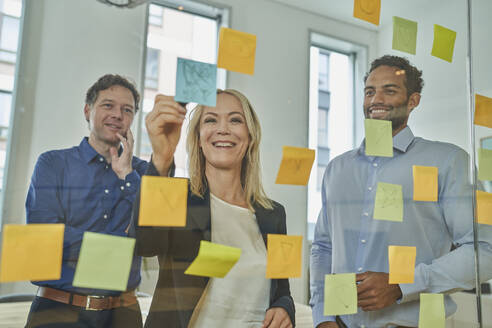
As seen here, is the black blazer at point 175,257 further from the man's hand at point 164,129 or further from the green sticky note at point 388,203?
the green sticky note at point 388,203

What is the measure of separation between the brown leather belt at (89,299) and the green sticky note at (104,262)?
0.03 m

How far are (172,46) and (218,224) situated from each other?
0.46 m

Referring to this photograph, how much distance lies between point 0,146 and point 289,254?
0.74m

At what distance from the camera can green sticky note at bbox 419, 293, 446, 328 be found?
131 cm

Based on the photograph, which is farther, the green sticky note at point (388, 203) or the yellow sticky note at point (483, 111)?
the yellow sticky note at point (483, 111)

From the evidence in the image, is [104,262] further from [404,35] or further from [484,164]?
[484,164]

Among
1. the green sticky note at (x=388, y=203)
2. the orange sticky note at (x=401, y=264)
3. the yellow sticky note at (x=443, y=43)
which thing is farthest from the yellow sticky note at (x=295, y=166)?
the yellow sticky note at (x=443, y=43)

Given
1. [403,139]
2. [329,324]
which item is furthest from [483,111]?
[329,324]

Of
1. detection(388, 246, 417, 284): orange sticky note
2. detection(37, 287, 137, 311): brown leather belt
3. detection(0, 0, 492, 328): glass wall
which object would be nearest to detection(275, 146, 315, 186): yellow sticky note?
detection(0, 0, 492, 328): glass wall

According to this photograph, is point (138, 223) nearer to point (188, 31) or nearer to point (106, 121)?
point (106, 121)

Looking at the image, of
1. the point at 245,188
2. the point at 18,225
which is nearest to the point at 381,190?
the point at 245,188

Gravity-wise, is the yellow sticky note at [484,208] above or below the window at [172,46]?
below

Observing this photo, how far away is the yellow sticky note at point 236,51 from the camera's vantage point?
108 centimetres

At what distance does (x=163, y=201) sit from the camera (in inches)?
38.3
